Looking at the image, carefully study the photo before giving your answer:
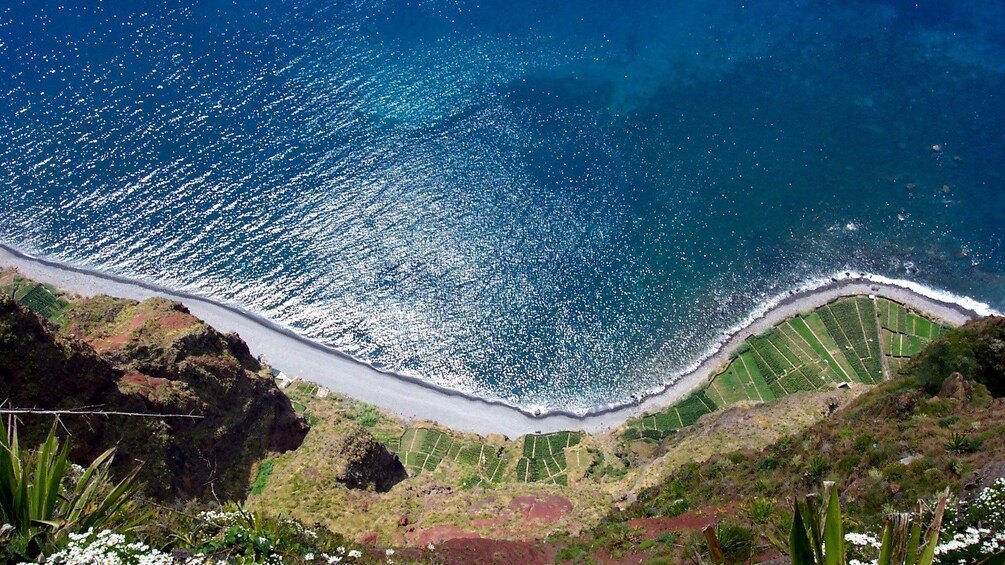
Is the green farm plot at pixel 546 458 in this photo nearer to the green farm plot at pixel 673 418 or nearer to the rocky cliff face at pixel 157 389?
the green farm plot at pixel 673 418

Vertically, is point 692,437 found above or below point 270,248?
below

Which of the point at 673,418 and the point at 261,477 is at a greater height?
the point at 673,418

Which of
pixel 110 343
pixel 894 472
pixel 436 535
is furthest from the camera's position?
pixel 110 343

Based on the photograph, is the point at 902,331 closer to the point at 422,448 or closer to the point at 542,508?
the point at 542,508

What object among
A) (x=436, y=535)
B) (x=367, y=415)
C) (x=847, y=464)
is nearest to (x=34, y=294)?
(x=367, y=415)

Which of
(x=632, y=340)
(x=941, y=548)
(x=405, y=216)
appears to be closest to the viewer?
(x=941, y=548)

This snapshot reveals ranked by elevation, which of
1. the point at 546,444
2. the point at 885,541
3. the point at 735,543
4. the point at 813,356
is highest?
the point at 813,356

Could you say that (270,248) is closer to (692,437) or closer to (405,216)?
(405,216)

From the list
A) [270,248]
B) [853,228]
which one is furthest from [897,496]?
[270,248]
